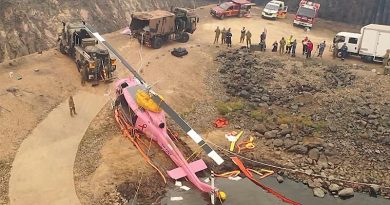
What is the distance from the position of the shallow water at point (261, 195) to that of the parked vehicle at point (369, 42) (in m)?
14.7

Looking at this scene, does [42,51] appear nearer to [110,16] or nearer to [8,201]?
[110,16]

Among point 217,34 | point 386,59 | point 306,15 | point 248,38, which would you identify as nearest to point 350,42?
point 386,59

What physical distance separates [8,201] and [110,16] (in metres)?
22.8

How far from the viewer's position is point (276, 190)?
61.8ft

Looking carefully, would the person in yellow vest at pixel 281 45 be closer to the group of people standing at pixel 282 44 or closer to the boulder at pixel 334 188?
the group of people standing at pixel 282 44

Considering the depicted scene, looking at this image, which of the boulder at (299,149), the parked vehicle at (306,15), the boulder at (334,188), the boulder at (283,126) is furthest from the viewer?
the parked vehicle at (306,15)

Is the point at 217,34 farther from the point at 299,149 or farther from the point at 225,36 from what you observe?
the point at 299,149

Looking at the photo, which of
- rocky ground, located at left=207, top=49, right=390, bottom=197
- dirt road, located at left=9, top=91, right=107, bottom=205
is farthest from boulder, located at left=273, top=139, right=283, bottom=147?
dirt road, located at left=9, top=91, right=107, bottom=205

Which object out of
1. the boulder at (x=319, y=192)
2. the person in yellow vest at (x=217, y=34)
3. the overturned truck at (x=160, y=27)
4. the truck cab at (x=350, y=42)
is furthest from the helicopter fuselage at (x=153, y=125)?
the truck cab at (x=350, y=42)

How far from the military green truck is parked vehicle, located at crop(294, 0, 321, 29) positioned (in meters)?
20.0

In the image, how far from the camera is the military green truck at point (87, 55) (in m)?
24.9

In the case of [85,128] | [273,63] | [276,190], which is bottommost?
[276,190]

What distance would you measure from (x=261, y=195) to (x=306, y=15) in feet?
81.2

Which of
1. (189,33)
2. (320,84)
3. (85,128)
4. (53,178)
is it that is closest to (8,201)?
(53,178)
